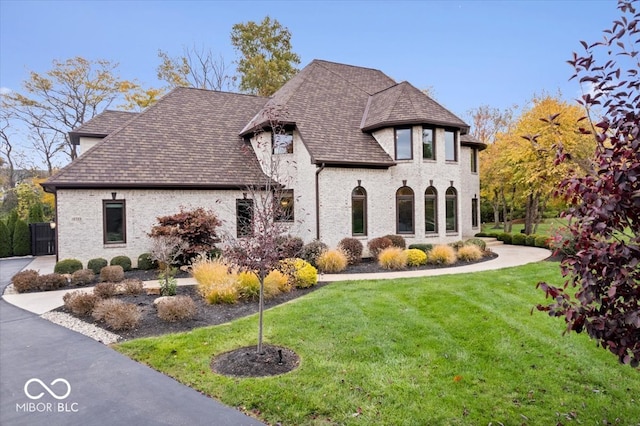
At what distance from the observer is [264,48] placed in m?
33.2

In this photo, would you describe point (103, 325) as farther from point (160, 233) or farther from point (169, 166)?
point (169, 166)

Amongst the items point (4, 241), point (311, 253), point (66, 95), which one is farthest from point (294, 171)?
point (66, 95)

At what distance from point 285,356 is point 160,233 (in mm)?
8084

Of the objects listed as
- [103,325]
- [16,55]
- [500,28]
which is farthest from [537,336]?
[16,55]

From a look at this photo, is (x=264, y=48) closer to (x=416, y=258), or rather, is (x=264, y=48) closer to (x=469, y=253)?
(x=416, y=258)

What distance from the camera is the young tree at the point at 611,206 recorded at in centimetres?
253

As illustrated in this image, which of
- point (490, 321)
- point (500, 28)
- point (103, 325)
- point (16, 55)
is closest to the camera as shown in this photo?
point (490, 321)

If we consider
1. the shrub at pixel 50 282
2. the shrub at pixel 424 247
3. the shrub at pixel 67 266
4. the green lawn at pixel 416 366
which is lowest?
the green lawn at pixel 416 366

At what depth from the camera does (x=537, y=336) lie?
20.9 ft

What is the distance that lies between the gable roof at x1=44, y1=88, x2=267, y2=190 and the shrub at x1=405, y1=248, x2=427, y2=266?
6.07m

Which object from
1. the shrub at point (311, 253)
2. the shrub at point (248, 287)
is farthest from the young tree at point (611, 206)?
the shrub at point (311, 253)

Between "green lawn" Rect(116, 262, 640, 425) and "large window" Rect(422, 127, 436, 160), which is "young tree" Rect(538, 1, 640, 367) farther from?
"large window" Rect(422, 127, 436, 160)

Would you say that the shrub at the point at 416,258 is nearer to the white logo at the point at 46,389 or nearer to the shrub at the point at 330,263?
the shrub at the point at 330,263

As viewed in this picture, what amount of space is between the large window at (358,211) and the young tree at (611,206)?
13053mm
